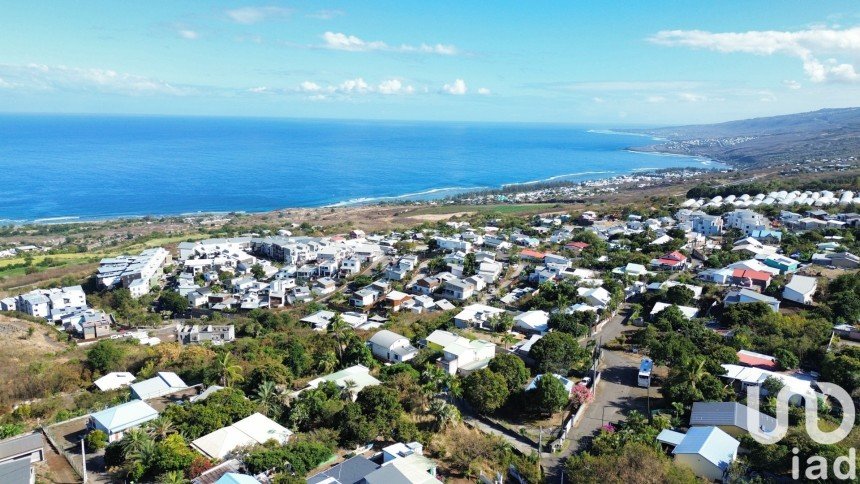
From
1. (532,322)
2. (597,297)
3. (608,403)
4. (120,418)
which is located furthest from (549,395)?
(120,418)

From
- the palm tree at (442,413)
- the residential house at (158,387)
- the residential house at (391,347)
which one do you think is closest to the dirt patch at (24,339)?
the residential house at (158,387)

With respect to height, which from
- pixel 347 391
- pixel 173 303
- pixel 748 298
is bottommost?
pixel 173 303

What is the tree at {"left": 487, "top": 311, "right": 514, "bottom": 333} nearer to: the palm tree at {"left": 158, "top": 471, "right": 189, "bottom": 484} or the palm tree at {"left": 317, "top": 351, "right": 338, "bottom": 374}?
the palm tree at {"left": 317, "top": 351, "right": 338, "bottom": 374}

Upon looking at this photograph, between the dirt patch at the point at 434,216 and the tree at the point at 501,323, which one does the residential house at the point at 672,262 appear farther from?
the dirt patch at the point at 434,216

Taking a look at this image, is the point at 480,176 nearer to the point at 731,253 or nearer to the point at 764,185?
the point at 764,185

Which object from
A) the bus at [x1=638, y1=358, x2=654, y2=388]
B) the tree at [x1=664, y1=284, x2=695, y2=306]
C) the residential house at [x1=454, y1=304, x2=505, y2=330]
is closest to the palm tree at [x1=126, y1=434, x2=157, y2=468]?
→ the residential house at [x1=454, y1=304, x2=505, y2=330]

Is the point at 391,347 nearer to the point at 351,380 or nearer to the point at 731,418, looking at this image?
the point at 351,380

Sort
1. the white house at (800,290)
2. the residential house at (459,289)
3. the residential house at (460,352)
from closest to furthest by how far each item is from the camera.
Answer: the residential house at (460,352)
the white house at (800,290)
the residential house at (459,289)
